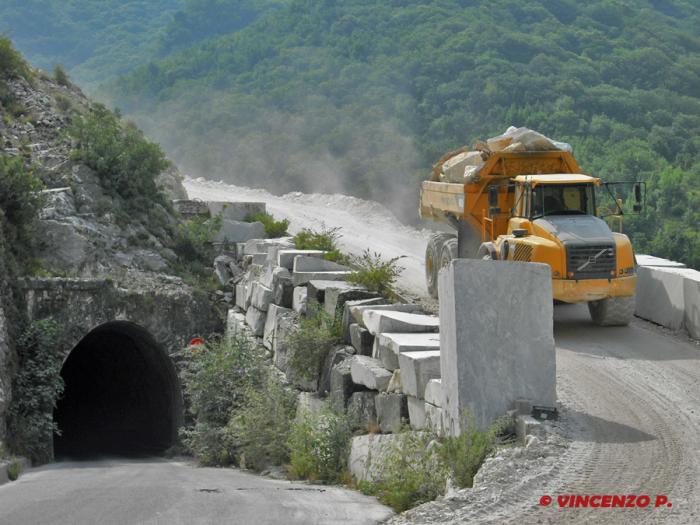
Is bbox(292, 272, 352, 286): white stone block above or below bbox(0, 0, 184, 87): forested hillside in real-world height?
below

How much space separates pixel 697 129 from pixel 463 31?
17004 millimetres

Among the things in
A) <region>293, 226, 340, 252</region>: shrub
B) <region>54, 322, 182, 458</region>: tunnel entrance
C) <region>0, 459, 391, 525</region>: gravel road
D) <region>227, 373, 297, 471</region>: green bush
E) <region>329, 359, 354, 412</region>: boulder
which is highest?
<region>293, 226, 340, 252</region>: shrub

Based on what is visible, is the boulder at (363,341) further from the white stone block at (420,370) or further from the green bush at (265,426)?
the white stone block at (420,370)

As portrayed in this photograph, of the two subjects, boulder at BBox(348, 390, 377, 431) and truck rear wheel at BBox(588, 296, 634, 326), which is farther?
truck rear wheel at BBox(588, 296, 634, 326)

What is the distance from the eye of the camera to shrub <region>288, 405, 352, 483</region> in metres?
11.9

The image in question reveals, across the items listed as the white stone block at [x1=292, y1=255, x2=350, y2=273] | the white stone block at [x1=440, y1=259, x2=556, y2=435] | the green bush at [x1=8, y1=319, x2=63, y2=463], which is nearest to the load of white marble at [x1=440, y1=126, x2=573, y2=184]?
the white stone block at [x1=292, y1=255, x2=350, y2=273]

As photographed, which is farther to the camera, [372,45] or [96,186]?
[372,45]

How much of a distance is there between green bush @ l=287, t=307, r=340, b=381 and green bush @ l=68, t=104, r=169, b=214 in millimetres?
8033

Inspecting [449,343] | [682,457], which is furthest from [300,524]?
[682,457]

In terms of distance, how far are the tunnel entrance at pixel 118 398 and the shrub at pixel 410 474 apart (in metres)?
9.61

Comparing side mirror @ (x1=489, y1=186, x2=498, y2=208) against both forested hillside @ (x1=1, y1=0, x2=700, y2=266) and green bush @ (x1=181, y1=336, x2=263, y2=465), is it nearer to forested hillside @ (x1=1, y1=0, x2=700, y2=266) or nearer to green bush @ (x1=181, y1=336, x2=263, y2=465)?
green bush @ (x1=181, y1=336, x2=263, y2=465)

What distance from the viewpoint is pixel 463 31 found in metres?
64.0

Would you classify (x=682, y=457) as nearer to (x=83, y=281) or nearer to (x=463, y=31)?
(x=83, y=281)

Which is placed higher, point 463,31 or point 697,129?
point 463,31
